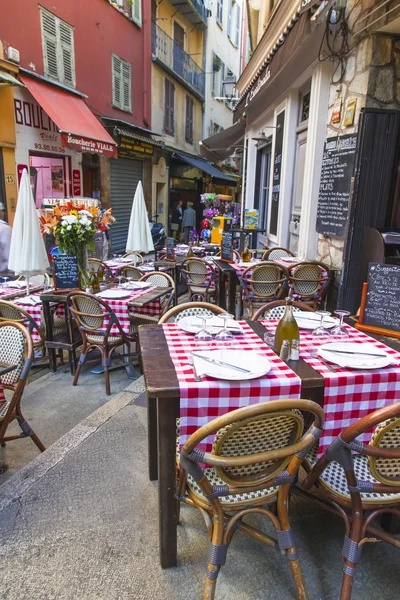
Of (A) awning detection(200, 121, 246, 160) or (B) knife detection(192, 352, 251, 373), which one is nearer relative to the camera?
(B) knife detection(192, 352, 251, 373)

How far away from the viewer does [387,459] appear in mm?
1569

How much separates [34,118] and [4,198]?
1987mm

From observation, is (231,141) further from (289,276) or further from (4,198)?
(289,276)

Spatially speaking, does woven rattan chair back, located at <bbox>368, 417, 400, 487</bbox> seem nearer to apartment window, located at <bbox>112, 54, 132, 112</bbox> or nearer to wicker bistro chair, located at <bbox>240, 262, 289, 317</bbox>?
wicker bistro chair, located at <bbox>240, 262, 289, 317</bbox>

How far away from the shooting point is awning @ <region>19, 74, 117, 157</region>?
8476mm

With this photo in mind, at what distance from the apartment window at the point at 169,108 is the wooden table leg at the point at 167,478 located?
16.3 metres

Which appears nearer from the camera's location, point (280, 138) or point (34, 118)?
point (280, 138)

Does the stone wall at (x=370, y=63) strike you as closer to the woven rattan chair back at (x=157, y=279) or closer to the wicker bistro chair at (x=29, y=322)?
the woven rattan chair back at (x=157, y=279)

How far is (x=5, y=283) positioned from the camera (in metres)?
4.87

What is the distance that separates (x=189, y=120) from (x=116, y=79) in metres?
7.09

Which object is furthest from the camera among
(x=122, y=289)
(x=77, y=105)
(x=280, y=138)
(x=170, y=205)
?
(x=170, y=205)

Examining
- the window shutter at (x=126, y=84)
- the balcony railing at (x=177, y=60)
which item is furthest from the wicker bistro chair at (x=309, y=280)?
the balcony railing at (x=177, y=60)

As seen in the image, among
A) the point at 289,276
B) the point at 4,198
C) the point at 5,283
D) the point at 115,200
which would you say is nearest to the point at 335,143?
the point at 289,276

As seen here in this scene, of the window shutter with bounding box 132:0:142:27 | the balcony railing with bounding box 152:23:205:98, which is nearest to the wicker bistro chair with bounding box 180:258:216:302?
the window shutter with bounding box 132:0:142:27
